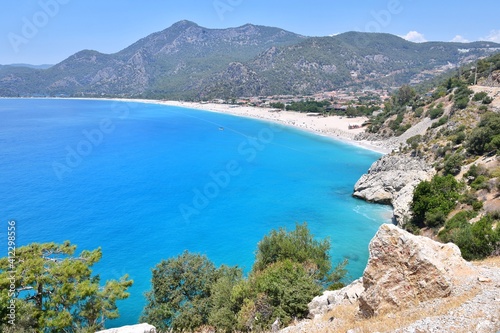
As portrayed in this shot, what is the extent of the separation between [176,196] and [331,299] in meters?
39.0

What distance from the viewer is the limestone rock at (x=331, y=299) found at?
1357 cm

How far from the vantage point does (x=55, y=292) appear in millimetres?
14945

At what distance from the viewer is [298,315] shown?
1518 centimetres

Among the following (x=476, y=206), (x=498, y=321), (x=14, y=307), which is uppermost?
(x=498, y=321)

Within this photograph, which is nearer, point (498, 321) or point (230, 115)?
point (498, 321)

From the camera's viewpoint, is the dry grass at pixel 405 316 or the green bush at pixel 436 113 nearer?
the dry grass at pixel 405 316

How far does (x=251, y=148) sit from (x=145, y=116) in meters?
85.7

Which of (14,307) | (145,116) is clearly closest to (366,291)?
(14,307)

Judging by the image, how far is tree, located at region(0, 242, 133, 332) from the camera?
13.8 meters

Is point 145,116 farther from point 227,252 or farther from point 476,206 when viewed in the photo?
point 476,206

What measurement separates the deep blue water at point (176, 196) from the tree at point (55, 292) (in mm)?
8376
